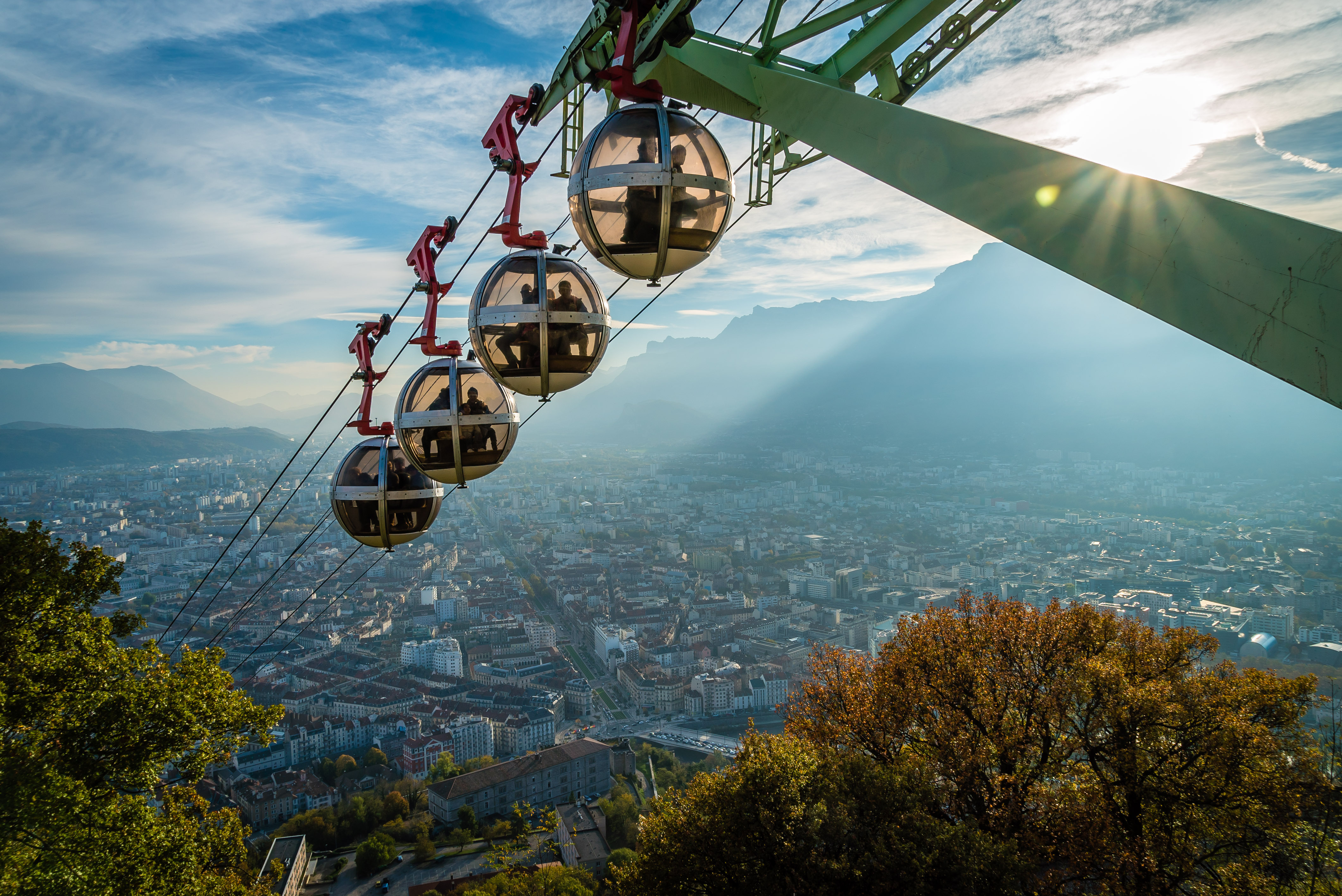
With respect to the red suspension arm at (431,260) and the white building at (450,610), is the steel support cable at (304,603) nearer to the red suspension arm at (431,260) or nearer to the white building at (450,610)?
the red suspension arm at (431,260)

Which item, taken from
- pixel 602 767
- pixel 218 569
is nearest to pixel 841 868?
pixel 602 767

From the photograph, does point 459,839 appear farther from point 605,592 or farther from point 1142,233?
point 605,592

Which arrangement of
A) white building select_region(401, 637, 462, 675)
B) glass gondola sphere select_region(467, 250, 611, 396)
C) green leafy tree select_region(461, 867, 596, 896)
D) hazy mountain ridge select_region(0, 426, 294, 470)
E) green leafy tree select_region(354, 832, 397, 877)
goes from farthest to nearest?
1. hazy mountain ridge select_region(0, 426, 294, 470)
2. white building select_region(401, 637, 462, 675)
3. green leafy tree select_region(354, 832, 397, 877)
4. green leafy tree select_region(461, 867, 596, 896)
5. glass gondola sphere select_region(467, 250, 611, 396)

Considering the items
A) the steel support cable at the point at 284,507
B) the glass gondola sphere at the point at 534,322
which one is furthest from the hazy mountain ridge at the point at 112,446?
the glass gondola sphere at the point at 534,322

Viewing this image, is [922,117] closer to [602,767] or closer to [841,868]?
[841,868]

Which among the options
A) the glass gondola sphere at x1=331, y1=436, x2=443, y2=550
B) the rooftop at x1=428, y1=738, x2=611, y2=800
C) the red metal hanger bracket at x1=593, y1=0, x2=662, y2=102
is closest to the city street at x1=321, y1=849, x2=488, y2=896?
the rooftop at x1=428, y1=738, x2=611, y2=800

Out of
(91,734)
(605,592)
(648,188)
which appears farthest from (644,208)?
(605,592)

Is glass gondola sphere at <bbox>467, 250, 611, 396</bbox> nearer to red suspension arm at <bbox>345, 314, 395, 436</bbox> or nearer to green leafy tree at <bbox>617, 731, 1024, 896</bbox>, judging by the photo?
red suspension arm at <bbox>345, 314, 395, 436</bbox>
